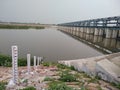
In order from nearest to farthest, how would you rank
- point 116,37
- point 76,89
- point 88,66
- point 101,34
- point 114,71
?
1. point 76,89
2. point 114,71
3. point 88,66
4. point 116,37
5. point 101,34

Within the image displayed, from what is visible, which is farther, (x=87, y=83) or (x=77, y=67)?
(x=77, y=67)

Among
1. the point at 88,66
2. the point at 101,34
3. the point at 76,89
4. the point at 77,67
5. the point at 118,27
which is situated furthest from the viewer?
the point at 101,34

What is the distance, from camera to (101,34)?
3127 cm

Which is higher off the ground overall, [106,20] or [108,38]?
[106,20]

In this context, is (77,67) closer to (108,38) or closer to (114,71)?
(114,71)

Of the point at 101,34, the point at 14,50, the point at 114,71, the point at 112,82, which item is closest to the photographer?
the point at 14,50

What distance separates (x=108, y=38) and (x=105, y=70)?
72.1 ft

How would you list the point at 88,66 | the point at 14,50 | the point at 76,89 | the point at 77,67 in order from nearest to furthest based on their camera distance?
the point at 76,89, the point at 14,50, the point at 88,66, the point at 77,67

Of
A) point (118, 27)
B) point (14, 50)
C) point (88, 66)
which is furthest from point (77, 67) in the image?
point (118, 27)

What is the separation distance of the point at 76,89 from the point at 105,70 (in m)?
1.82

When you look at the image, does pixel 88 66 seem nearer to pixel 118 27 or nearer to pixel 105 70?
pixel 105 70

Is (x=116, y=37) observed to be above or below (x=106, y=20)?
below

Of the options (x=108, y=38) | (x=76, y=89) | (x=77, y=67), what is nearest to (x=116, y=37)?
(x=108, y=38)

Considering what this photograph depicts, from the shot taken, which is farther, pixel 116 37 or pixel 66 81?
pixel 116 37
